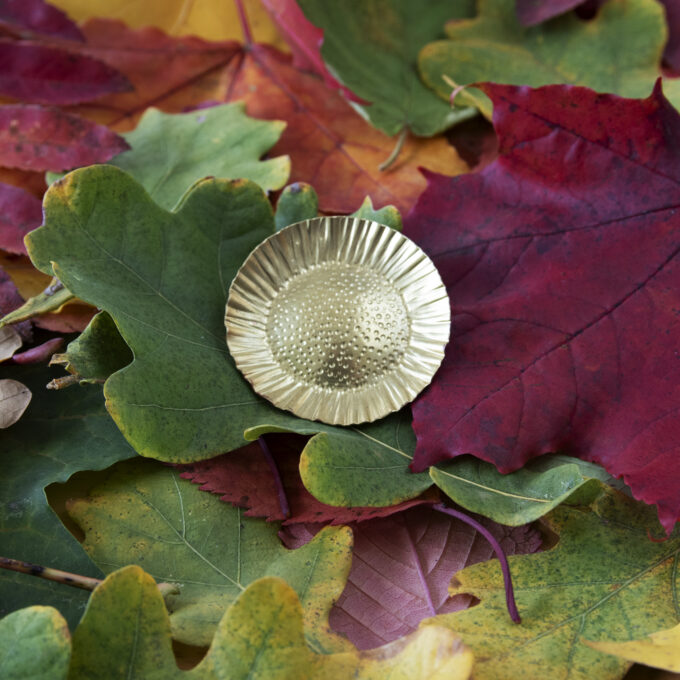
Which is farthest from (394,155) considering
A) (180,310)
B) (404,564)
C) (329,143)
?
(404,564)

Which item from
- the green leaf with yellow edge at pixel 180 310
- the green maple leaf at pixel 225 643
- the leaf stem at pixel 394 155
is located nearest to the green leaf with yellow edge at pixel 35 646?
the green maple leaf at pixel 225 643

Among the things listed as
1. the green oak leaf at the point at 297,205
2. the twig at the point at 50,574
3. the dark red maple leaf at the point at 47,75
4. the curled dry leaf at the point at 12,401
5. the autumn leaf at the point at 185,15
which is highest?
the autumn leaf at the point at 185,15

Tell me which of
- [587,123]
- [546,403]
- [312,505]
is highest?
[587,123]

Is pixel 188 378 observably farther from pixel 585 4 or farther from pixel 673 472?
pixel 585 4

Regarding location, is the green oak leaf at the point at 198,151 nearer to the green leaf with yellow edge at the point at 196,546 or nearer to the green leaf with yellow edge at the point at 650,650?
the green leaf with yellow edge at the point at 196,546

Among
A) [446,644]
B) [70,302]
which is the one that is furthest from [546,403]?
[70,302]

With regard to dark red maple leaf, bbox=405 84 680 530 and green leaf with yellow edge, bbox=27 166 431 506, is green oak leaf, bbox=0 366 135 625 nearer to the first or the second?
green leaf with yellow edge, bbox=27 166 431 506

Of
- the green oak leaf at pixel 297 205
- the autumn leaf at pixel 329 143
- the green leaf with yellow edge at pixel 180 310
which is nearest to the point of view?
the green leaf with yellow edge at pixel 180 310
